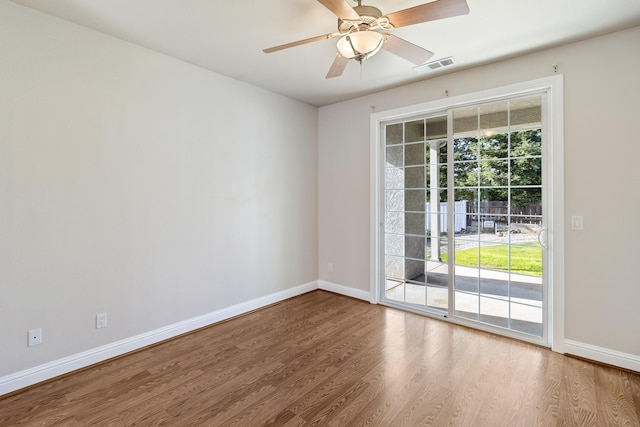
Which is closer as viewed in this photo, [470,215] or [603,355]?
[603,355]

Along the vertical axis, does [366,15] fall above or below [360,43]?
above

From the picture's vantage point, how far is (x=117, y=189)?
270 centimetres

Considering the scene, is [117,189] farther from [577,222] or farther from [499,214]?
[577,222]

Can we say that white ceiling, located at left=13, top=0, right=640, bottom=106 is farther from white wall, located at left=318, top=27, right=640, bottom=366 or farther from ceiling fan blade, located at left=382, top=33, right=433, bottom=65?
ceiling fan blade, located at left=382, top=33, right=433, bottom=65

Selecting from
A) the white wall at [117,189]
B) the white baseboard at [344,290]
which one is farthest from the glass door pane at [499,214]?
the white wall at [117,189]

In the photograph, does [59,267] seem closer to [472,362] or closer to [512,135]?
[472,362]

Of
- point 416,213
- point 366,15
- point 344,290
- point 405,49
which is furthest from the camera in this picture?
→ point 344,290

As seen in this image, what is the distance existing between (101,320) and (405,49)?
3.19 m

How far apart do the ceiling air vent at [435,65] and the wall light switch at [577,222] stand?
179 centimetres

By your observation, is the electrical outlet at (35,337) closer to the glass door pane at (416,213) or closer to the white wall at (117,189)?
the white wall at (117,189)

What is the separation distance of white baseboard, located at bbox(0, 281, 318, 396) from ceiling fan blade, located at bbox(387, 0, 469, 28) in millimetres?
3163

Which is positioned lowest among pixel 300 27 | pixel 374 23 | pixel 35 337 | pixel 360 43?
pixel 35 337

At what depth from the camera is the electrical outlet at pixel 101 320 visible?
2.61 metres

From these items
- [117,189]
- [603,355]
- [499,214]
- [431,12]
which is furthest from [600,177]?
[117,189]
